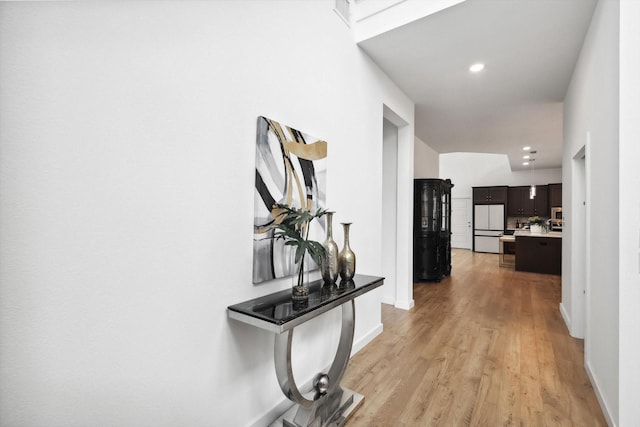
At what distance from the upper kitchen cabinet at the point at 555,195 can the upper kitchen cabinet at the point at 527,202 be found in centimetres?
12

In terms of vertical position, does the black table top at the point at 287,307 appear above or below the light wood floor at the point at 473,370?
above

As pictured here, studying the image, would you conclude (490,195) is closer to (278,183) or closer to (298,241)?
(278,183)

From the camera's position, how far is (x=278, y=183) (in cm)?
188

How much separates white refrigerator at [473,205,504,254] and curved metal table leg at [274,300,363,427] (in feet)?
33.0

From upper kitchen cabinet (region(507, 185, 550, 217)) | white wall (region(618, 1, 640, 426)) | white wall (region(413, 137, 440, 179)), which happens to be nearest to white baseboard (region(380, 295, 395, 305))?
white wall (region(618, 1, 640, 426))

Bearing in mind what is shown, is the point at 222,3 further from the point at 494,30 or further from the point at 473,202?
the point at 473,202

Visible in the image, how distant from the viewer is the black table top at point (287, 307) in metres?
1.42

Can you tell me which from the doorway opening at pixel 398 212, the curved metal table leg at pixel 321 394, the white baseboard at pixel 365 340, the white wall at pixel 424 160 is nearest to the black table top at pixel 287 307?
the curved metal table leg at pixel 321 394

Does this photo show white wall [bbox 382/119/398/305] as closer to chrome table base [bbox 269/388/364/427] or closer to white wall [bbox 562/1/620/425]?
white wall [bbox 562/1/620/425]

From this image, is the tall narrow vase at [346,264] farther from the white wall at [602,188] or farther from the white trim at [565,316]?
the white trim at [565,316]

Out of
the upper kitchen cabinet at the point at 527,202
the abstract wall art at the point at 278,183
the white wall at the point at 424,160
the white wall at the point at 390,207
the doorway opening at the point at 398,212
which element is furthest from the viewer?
the upper kitchen cabinet at the point at 527,202

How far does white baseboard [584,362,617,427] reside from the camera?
1.83 metres

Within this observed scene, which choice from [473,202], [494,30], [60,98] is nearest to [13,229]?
[60,98]

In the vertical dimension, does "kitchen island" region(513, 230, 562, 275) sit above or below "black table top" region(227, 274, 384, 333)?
below
